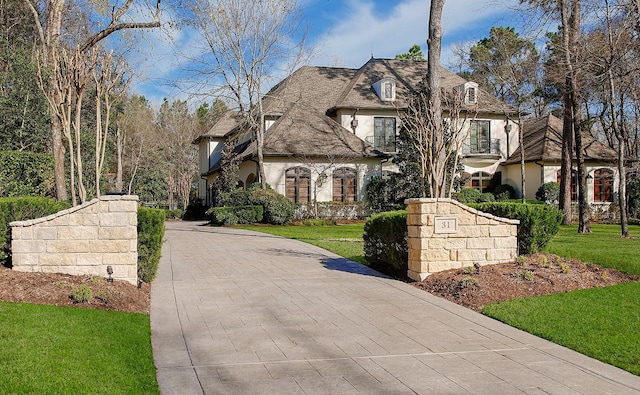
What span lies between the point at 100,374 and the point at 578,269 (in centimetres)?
790

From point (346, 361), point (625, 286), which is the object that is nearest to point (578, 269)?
point (625, 286)

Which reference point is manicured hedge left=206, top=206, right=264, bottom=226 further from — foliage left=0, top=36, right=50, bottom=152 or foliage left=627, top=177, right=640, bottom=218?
foliage left=627, top=177, right=640, bottom=218

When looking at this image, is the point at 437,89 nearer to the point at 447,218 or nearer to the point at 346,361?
the point at 447,218

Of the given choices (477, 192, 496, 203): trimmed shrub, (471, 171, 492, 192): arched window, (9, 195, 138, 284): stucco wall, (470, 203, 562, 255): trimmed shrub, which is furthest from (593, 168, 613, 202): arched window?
(9, 195, 138, 284): stucco wall

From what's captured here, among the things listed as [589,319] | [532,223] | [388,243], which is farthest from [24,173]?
[589,319]

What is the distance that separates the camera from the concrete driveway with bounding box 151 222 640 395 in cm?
477

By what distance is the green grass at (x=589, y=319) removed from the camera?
571cm

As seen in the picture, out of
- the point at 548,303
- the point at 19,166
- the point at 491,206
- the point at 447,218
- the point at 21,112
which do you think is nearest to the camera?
the point at 548,303

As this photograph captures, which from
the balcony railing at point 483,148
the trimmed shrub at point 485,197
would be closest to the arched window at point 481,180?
the balcony railing at point 483,148

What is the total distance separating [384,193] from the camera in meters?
29.5

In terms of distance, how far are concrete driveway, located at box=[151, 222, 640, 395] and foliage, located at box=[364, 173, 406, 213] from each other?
18.1 meters

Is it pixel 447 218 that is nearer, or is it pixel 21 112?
pixel 447 218

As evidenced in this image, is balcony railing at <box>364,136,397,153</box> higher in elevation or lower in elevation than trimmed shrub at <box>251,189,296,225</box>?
higher

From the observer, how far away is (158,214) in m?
9.74
